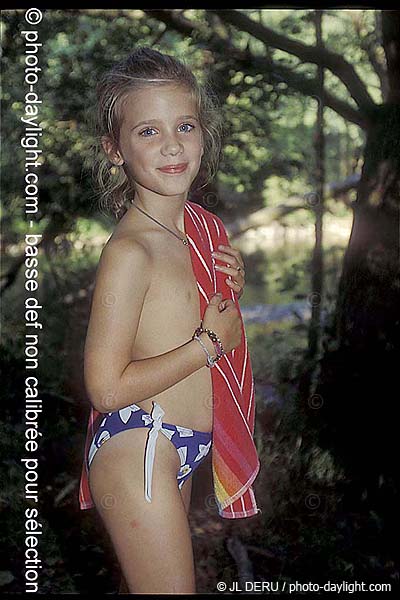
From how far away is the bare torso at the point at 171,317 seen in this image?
143cm

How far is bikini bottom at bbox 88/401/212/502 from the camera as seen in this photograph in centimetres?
138

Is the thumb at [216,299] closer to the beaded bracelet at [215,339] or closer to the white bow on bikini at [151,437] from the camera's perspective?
the beaded bracelet at [215,339]

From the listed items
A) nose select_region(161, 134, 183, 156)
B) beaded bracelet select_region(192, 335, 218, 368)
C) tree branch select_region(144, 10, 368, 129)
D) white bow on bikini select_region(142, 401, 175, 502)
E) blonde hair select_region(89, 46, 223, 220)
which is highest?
tree branch select_region(144, 10, 368, 129)

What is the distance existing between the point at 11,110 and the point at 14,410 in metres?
1.06

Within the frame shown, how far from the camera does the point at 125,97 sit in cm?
145

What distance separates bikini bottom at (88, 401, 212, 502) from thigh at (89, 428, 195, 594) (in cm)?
1

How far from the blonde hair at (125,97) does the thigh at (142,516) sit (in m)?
0.55

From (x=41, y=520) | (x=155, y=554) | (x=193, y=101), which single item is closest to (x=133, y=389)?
(x=155, y=554)
